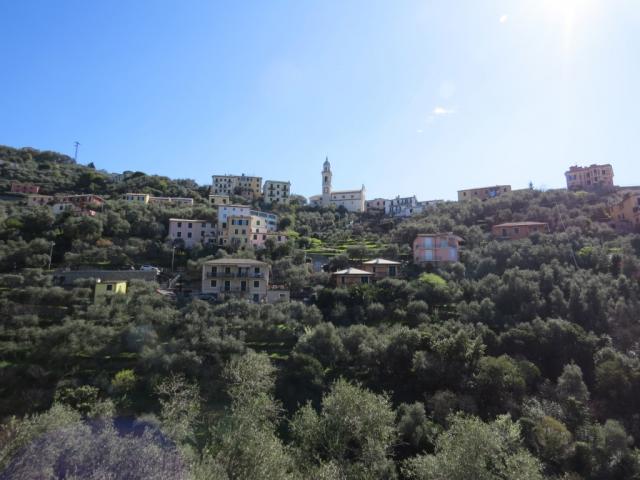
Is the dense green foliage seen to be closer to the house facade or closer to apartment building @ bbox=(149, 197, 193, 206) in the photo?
apartment building @ bbox=(149, 197, 193, 206)

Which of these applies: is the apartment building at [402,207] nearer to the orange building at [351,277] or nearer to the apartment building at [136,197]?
the orange building at [351,277]

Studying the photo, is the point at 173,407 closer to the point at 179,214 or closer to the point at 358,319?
the point at 358,319

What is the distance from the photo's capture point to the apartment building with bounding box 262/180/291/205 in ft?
305

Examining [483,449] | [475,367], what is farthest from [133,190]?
[483,449]

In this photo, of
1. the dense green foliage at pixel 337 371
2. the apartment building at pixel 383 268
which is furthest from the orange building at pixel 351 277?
the dense green foliage at pixel 337 371

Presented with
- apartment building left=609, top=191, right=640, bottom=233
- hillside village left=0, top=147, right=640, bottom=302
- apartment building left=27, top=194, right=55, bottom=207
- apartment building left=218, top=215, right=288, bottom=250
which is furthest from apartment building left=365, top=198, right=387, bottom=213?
apartment building left=27, top=194, right=55, bottom=207

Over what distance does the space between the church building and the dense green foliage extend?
47.9 m

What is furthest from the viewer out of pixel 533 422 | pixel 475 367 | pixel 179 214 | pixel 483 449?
pixel 179 214

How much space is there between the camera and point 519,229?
56219mm

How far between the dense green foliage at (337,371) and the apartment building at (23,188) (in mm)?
34657

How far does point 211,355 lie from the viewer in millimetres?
30234

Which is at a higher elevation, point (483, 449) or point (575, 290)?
point (575, 290)

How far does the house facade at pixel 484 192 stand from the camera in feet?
279

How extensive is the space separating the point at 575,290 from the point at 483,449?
2369 centimetres
